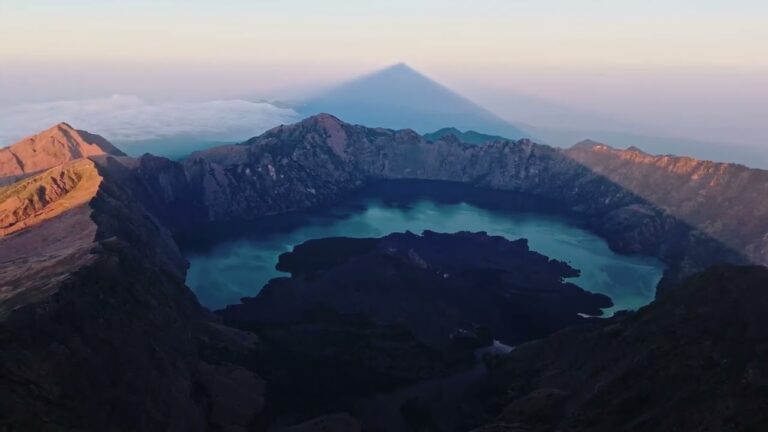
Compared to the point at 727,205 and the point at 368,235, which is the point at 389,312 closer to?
the point at 368,235

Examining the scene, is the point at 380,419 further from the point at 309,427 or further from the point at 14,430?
the point at 14,430

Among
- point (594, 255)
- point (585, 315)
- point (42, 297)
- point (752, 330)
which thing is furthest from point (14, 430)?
point (594, 255)

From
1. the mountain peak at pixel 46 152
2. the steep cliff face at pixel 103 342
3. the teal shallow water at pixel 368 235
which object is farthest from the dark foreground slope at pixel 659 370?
the mountain peak at pixel 46 152

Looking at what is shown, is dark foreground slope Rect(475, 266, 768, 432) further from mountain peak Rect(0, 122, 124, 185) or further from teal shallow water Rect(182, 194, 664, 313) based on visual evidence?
mountain peak Rect(0, 122, 124, 185)

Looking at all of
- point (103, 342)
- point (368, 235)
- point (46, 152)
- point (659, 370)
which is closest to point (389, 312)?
point (103, 342)

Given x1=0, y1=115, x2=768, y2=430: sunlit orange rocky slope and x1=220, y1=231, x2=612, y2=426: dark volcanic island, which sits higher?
x1=0, y1=115, x2=768, y2=430: sunlit orange rocky slope

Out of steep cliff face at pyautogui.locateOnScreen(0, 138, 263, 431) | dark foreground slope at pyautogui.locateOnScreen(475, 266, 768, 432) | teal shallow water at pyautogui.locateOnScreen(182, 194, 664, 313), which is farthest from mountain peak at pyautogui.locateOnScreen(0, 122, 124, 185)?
dark foreground slope at pyautogui.locateOnScreen(475, 266, 768, 432)
